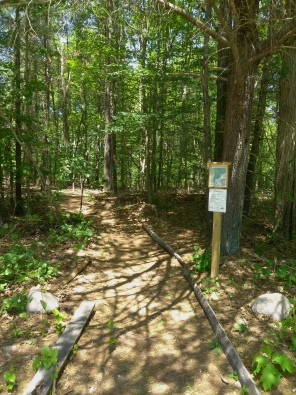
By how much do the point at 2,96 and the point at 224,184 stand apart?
24.4 ft

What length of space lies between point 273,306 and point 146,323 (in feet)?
5.75

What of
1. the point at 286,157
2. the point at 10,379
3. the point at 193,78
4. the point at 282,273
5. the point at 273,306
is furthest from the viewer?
the point at 193,78

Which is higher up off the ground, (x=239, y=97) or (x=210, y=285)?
(x=239, y=97)

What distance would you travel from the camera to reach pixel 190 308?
14.3 feet

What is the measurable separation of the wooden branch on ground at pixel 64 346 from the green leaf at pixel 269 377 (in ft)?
6.44

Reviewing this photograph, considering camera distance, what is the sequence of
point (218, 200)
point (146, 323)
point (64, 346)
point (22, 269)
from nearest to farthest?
point (64, 346) < point (146, 323) < point (218, 200) < point (22, 269)

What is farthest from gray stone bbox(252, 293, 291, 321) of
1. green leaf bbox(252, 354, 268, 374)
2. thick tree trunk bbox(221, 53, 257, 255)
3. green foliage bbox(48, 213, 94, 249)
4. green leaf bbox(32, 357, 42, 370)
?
green foliage bbox(48, 213, 94, 249)

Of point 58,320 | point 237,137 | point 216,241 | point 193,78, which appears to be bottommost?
point 58,320

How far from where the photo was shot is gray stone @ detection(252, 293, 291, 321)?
384 centimetres

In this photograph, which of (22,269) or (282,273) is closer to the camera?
(282,273)

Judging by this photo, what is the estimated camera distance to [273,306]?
392 centimetres

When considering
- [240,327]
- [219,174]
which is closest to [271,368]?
[240,327]

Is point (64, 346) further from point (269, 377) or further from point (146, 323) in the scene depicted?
point (269, 377)

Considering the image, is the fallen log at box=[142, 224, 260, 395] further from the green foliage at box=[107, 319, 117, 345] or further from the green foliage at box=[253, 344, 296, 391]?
the green foliage at box=[107, 319, 117, 345]
